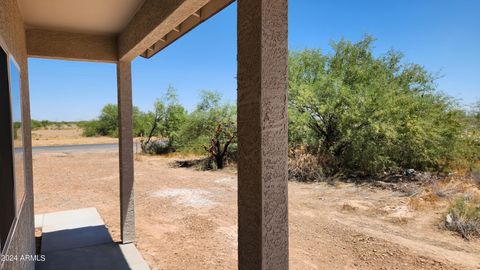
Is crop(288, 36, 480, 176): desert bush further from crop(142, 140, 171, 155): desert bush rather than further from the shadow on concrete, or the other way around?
crop(142, 140, 171, 155): desert bush

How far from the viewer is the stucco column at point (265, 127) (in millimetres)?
1350

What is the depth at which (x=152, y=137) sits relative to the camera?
19.8 meters

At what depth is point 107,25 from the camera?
363 cm

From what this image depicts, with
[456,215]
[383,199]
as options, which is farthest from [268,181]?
[383,199]

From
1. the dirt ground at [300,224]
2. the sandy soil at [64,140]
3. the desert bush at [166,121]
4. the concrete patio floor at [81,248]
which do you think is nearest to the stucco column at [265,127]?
the concrete patio floor at [81,248]

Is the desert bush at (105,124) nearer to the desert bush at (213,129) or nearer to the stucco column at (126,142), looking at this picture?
the desert bush at (213,129)

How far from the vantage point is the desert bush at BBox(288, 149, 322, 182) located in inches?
399

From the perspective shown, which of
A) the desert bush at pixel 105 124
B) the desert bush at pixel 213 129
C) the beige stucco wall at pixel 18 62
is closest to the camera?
the beige stucco wall at pixel 18 62

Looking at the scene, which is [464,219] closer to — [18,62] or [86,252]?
[86,252]

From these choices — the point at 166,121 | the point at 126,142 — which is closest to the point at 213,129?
the point at 166,121

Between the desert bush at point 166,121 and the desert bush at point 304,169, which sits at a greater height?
the desert bush at point 166,121

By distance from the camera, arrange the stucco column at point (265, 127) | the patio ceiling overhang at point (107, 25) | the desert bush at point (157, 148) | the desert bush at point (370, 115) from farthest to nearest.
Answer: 1. the desert bush at point (157, 148)
2. the desert bush at point (370, 115)
3. the patio ceiling overhang at point (107, 25)
4. the stucco column at point (265, 127)

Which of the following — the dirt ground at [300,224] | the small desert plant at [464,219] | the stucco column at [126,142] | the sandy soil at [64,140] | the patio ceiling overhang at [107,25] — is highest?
the patio ceiling overhang at [107,25]

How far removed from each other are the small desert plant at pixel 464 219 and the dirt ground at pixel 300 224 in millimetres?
187
